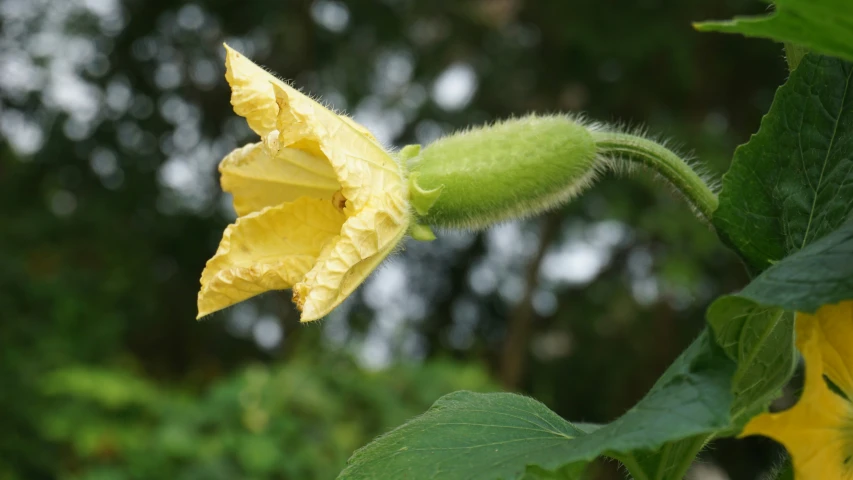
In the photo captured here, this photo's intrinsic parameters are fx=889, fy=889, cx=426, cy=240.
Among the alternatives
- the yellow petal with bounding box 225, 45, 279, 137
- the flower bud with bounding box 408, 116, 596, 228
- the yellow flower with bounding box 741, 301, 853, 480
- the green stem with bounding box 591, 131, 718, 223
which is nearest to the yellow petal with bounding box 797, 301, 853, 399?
the yellow flower with bounding box 741, 301, 853, 480

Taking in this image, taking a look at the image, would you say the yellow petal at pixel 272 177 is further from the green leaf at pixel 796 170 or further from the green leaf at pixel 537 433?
the green leaf at pixel 796 170

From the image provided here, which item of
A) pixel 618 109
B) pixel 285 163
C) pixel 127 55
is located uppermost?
pixel 285 163

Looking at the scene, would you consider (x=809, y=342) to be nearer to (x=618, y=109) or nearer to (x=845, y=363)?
(x=845, y=363)

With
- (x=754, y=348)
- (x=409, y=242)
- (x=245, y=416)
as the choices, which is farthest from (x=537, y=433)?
(x=409, y=242)

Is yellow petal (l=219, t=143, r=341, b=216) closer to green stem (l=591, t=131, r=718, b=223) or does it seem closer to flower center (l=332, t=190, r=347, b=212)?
flower center (l=332, t=190, r=347, b=212)

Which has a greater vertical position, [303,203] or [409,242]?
[303,203]

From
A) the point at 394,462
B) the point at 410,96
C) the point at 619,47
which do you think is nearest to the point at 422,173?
the point at 394,462

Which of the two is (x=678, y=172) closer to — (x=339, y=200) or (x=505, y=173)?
(x=505, y=173)
